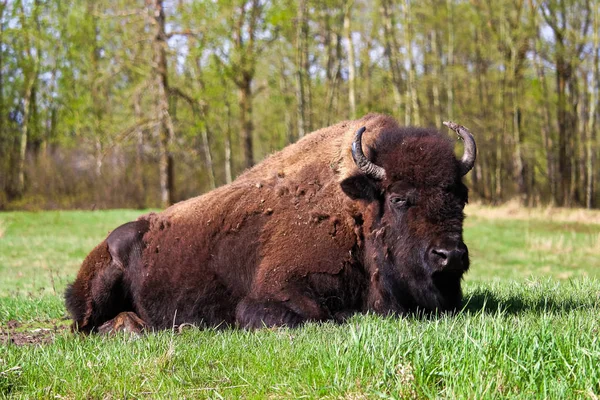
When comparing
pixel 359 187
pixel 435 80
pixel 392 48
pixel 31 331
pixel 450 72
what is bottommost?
pixel 31 331

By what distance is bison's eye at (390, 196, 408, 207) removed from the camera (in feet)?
20.8

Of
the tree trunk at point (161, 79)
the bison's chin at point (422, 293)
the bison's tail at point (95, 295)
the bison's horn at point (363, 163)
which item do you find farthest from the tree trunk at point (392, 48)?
the bison's chin at point (422, 293)

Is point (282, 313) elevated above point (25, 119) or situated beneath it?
situated beneath

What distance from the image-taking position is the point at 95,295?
7.57 meters

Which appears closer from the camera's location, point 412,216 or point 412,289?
point 412,216

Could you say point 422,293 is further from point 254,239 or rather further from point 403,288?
point 254,239

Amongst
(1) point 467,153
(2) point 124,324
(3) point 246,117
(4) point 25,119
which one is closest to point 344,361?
(1) point 467,153

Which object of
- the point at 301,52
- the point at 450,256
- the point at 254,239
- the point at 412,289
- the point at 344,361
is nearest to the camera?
the point at 344,361

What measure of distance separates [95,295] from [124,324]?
573mm

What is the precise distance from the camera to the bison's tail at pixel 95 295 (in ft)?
24.7

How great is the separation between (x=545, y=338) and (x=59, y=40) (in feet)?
142

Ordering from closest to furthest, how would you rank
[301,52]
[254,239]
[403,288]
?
[403,288], [254,239], [301,52]

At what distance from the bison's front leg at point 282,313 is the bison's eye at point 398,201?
1240mm

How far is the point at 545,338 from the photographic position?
4059 mm
